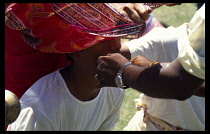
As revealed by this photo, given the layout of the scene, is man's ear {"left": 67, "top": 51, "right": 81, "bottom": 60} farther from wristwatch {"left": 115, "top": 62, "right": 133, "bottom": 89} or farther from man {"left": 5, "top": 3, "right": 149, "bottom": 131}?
wristwatch {"left": 115, "top": 62, "right": 133, "bottom": 89}

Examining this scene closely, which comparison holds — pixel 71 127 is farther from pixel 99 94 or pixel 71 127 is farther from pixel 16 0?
pixel 16 0

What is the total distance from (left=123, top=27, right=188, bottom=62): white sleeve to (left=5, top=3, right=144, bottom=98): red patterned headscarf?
24 centimetres

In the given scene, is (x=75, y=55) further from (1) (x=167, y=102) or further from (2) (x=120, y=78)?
(1) (x=167, y=102)

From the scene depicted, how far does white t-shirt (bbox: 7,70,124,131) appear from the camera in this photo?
264cm

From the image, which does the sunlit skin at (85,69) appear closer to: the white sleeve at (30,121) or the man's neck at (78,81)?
the man's neck at (78,81)

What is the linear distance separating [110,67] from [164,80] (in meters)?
0.37

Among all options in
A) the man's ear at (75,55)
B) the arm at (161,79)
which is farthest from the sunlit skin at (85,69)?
the arm at (161,79)

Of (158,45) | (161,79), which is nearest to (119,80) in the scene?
(161,79)

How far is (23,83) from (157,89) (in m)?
1.24

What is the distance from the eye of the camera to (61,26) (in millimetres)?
2578

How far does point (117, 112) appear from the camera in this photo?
342cm

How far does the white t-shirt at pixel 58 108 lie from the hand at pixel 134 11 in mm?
633

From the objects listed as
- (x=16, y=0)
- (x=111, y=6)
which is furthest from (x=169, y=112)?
(x=16, y=0)

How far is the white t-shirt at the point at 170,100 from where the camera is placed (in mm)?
2973
